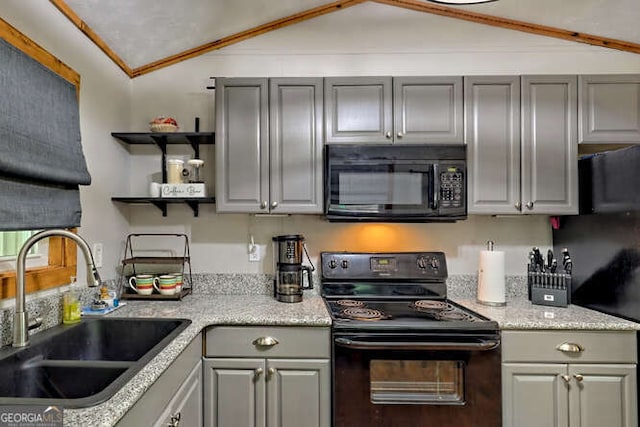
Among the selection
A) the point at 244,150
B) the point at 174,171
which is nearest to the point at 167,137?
the point at 174,171

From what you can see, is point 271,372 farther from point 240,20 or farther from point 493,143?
point 240,20

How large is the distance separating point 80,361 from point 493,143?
212 centimetres

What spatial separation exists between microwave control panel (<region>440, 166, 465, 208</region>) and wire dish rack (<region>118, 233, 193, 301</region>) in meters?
1.53

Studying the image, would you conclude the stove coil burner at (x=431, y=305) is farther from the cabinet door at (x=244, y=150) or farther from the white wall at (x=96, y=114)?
the white wall at (x=96, y=114)

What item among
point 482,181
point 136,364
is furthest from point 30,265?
point 482,181

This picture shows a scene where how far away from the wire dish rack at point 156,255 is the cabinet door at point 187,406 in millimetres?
675

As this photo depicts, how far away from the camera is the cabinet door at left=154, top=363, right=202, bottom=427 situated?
1.25m

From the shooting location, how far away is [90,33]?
1879mm

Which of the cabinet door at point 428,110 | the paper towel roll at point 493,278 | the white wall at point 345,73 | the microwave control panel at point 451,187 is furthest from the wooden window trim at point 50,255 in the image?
the paper towel roll at point 493,278

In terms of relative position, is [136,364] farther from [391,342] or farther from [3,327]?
[391,342]

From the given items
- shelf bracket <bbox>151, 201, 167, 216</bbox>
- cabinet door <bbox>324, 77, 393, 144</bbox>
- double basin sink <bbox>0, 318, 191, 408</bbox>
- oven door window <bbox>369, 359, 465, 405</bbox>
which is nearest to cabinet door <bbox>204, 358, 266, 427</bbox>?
double basin sink <bbox>0, 318, 191, 408</bbox>

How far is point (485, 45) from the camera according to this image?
92.1 inches

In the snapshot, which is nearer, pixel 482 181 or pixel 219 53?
pixel 482 181

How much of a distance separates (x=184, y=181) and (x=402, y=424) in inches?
70.2
